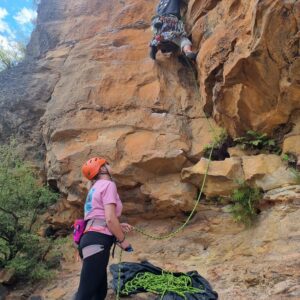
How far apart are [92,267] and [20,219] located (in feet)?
10.1

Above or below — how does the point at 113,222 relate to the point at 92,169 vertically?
below

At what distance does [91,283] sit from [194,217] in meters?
2.98

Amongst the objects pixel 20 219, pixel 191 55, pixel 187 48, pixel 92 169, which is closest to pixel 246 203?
pixel 92 169

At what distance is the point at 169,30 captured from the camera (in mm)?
8414

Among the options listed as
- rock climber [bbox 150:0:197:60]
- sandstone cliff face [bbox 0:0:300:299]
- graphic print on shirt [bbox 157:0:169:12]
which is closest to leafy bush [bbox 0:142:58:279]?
sandstone cliff face [bbox 0:0:300:299]

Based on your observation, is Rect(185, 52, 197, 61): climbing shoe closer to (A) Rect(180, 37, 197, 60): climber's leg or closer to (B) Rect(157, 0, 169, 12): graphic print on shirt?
(A) Rect(180, 37, 197, 60): climber's leg

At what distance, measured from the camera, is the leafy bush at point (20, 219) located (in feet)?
21.0

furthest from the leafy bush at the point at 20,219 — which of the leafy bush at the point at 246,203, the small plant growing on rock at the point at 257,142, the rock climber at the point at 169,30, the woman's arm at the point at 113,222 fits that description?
the rock climber at the point at 169,30

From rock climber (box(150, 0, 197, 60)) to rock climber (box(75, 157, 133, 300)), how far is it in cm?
443

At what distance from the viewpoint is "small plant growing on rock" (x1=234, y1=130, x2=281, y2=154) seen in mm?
6711

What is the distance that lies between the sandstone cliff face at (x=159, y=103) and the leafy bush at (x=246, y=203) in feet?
0.52

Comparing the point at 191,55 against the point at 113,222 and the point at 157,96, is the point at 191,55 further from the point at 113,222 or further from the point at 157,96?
the point at 113,222

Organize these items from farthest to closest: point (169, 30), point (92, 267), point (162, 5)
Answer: point (162, 5), point (169, 30), point (92, 267)

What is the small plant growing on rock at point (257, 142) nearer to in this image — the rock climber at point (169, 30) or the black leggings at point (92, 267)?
the rock climber at point (169, 30)
